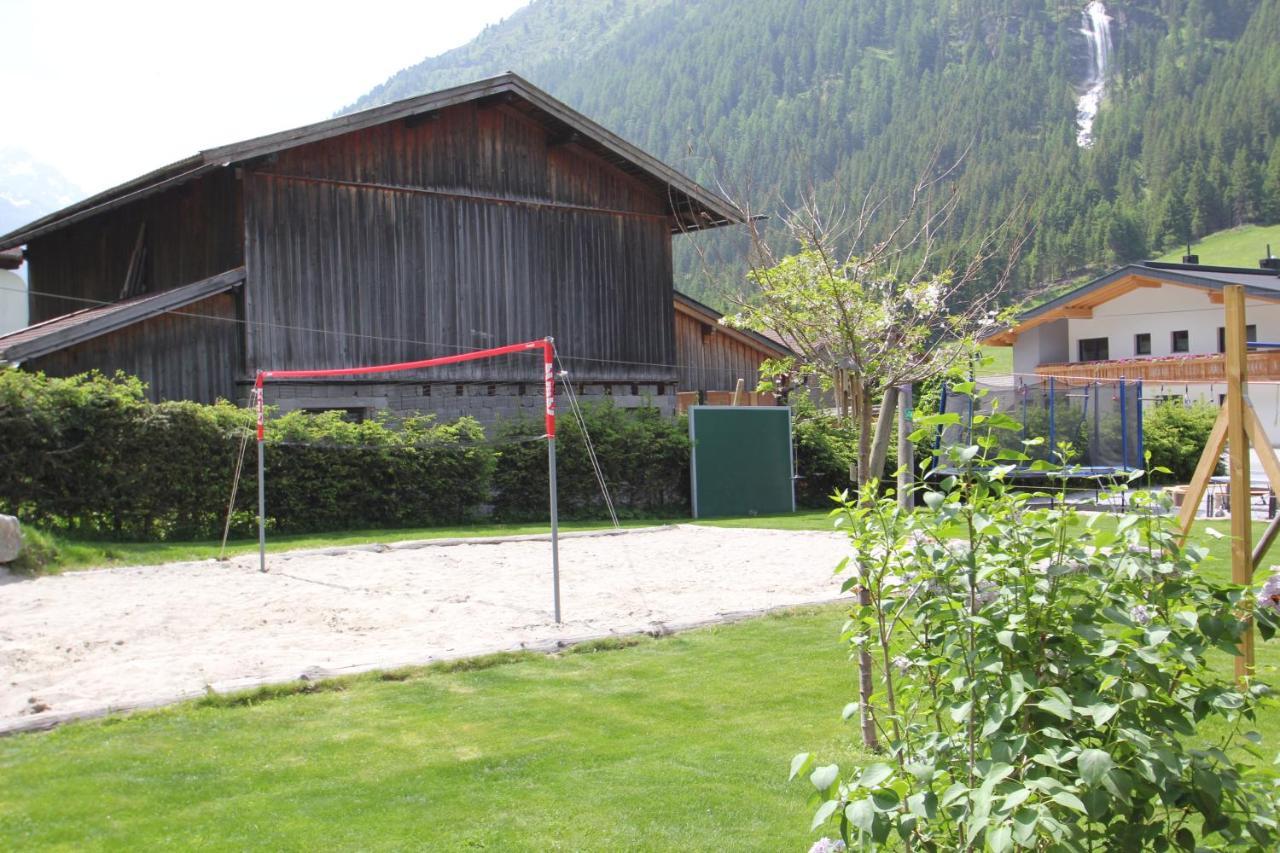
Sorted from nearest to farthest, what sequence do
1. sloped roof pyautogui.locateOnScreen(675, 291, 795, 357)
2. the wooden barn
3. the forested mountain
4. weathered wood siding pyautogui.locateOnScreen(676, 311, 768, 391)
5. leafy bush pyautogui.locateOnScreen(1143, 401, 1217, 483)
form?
the wooden barn, leafy bush pyautogui.locateOnScreen(1143, 401, 1217, 483), sloped roof pyautogui.locateOnScreen(675, 291, 795, 357), weathered wood siding pyautogui.locateOnScreen(676, 311, 768, 391), the forested mountain

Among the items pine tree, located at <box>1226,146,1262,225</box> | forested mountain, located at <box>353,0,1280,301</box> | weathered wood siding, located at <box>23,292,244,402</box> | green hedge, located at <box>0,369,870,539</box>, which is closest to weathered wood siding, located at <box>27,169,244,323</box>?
weathered wood siding, located at <box>23,292,244,402</box>

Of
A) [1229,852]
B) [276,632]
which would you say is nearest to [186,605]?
[276,632]

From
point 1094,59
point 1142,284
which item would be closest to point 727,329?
point 1142,284

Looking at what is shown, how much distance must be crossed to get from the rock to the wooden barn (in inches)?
193

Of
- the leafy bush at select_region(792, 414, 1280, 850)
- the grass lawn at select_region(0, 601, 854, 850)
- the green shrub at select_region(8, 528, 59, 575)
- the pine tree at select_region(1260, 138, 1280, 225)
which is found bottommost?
the grass lawn at select_region(0, 601, 854, 850)

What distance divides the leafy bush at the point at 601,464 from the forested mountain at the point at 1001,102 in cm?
4101

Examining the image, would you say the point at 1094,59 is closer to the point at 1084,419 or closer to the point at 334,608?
the point at 1084,419

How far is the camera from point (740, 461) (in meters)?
21.5

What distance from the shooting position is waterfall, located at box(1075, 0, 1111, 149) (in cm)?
15612

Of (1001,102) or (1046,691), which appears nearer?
(1046,691)

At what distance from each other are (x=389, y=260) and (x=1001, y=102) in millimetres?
128084

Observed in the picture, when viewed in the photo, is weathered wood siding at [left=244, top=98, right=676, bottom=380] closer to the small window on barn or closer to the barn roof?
the barn roof

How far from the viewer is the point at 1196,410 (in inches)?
1069

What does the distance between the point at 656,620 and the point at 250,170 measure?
13104mm
